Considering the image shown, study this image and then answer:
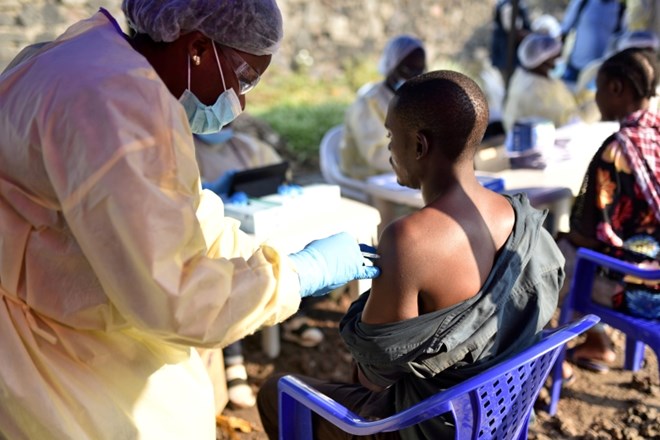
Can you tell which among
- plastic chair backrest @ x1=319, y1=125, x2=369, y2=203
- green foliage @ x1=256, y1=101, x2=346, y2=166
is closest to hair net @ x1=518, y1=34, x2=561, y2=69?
plastic chair backrest @ x1=319, y1=125, x2=369, y2=203

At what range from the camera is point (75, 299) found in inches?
54.3

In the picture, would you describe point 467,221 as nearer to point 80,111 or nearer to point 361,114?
point 80,111

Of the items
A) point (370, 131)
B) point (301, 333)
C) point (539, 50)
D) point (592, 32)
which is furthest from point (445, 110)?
point (592, 32)

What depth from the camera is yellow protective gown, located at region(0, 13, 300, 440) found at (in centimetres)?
125

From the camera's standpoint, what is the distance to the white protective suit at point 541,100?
5195 millimetres

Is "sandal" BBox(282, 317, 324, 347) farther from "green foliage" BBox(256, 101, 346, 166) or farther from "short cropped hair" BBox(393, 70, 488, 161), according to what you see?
"green foliage" BBox(256, 101, 346, 166)

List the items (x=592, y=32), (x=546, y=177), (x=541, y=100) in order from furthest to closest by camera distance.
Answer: (x=592, y=32) → (x=541, y=100) → (x=546, y=177)

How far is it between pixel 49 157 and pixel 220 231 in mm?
588

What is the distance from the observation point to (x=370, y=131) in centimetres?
422

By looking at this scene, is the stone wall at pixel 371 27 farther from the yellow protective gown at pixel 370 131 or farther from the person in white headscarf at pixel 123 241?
the person in white headscarf at pixel 123 241

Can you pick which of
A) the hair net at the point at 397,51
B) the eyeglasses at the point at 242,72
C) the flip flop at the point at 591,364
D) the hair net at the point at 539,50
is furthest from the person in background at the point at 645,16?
the eyeglasses at the point at 242,72

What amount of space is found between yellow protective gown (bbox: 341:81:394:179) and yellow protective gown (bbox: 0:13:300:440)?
2795mm

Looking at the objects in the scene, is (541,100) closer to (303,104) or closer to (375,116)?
(375,116)

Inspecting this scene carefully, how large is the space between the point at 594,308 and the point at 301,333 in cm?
152
